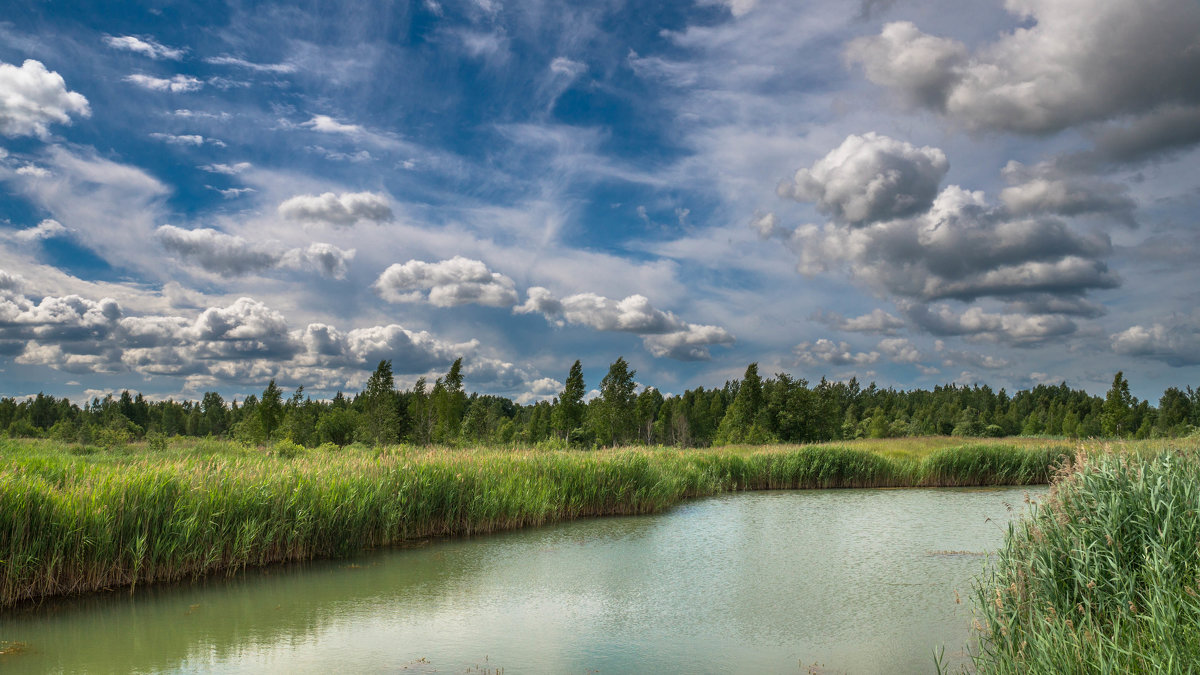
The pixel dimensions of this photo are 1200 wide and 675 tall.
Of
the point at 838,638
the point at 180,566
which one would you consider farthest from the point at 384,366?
the point at 838,638

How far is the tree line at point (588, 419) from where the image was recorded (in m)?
52.1

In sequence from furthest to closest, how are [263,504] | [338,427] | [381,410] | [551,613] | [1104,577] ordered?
[338,427], [381,410], [263,504], [551,613], [1104,577]

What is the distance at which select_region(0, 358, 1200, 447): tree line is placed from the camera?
5206 cm

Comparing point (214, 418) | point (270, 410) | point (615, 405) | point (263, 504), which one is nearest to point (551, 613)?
point (263, 504)

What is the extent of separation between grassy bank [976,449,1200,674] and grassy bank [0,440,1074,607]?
406 inches

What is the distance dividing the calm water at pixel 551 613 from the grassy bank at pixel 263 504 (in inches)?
18.4

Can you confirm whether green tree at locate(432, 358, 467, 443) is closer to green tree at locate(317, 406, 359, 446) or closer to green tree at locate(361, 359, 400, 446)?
green tree at locate(361, 359, 400, 446)

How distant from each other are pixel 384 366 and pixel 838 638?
52650mm

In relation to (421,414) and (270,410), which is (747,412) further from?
(270,410)

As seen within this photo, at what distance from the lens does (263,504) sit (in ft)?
35.7

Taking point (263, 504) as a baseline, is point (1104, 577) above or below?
above

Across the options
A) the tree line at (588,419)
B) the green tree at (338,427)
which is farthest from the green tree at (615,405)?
the green tree at (338,427)

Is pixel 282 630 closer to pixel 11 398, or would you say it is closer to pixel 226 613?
pixel 226 613

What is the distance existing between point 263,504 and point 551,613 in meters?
5.43
